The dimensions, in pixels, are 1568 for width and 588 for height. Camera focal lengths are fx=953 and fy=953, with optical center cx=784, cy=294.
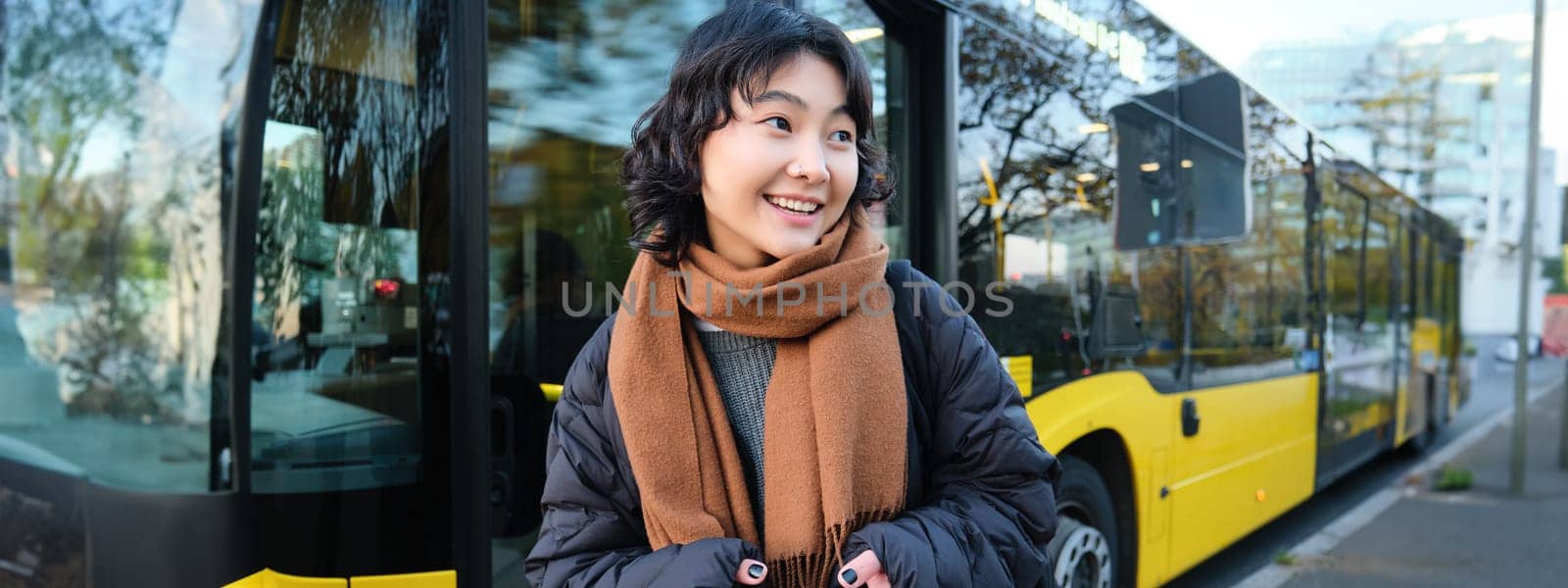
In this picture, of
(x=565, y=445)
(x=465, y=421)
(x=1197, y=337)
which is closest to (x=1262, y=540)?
(x=1197, y=337)

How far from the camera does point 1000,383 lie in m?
1.40

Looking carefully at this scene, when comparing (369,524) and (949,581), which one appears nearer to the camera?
(949,581)

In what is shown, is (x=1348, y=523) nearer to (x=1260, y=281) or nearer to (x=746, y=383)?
(x=1260, y=281)

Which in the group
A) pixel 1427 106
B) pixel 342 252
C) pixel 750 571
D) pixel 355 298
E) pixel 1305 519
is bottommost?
pixel 1305 519

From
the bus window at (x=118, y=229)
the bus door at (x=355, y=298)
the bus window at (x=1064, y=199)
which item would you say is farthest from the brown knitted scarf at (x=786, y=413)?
the bus window at (x=1064, y=199)

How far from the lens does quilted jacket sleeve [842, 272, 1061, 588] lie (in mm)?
1260

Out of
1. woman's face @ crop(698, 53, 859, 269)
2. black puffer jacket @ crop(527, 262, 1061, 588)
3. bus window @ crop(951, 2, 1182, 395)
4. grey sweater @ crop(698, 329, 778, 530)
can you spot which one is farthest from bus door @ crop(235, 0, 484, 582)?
bus window @ crop(951, 2, 1182, 395)

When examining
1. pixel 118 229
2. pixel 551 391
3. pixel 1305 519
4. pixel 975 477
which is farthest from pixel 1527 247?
pixel 118 229

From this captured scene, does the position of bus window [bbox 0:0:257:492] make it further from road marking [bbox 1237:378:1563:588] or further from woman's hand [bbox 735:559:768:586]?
road marking [bbox 1237:378:1563:588]

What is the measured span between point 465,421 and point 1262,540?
17.9ft

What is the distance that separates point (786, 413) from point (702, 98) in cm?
44

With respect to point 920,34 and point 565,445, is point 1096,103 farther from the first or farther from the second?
point 565,445

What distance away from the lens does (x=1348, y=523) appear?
6289 mm

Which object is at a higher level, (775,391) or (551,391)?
(775,391)
